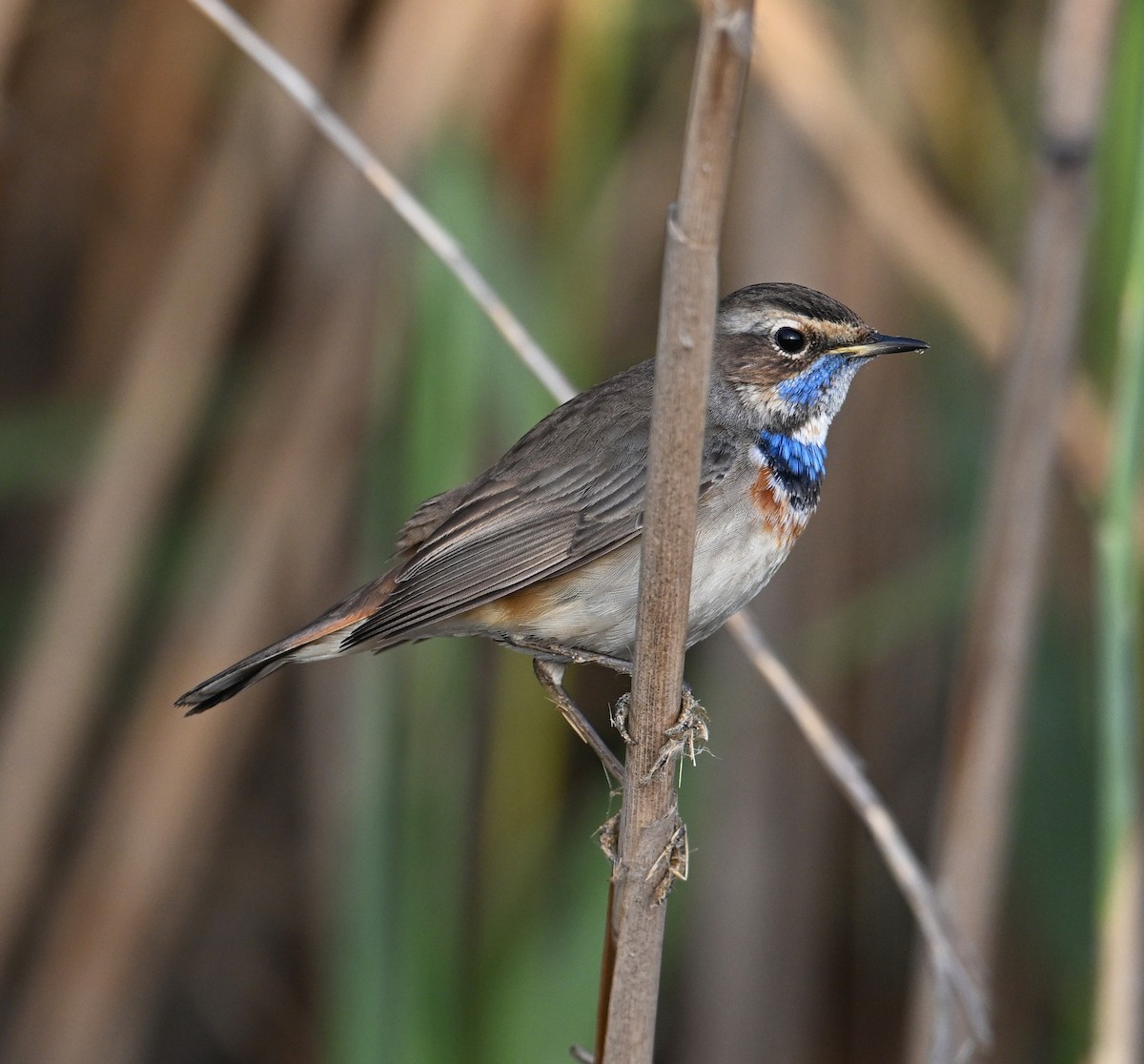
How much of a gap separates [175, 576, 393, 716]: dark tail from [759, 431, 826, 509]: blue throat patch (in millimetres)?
769

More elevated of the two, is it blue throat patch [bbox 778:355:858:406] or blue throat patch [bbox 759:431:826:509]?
blue throat patch [bbox 778:355:858:406]

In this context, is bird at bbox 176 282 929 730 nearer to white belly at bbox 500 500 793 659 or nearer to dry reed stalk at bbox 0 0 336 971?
white belly at bbox 500 500 793 659

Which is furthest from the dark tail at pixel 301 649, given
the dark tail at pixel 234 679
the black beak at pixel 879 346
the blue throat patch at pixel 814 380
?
the black beak at pixel 879 346

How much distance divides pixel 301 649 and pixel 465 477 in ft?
1.95

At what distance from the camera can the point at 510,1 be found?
11.7 feet

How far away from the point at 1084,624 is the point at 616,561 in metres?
1.86

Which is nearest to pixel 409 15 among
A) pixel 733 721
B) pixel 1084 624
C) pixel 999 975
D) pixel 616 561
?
pixel 616 561

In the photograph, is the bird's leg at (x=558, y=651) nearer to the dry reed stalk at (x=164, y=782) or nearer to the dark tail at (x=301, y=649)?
the dark tail at (x=301, y=649)

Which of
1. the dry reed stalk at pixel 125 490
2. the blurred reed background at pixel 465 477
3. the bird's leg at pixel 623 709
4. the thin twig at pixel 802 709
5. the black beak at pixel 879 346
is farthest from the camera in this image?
the dry reed stalk at pixel 125 490

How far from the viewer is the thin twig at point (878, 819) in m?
2.71

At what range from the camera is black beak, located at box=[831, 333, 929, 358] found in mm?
2477

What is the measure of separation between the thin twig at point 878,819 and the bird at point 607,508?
0.60 ft

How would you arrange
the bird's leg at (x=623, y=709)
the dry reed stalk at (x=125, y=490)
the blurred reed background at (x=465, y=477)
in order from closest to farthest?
the bird's leg at (x=623, y=709), the blurred reed background at (x=465, y=477), the dry reed stalk at (x=125, y=490)

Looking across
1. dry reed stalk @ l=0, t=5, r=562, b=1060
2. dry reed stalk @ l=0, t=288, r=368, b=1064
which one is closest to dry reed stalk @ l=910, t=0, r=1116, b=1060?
dry reed stalk @ l=0, t=5, r=562, b=1060
